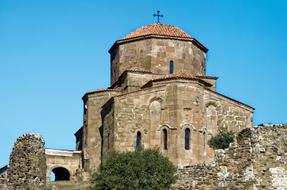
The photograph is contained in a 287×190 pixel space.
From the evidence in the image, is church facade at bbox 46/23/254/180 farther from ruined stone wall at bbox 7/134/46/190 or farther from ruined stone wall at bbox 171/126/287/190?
ruined stone wall at bbox 7/134/46/190

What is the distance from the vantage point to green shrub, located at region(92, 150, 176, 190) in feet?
84.3

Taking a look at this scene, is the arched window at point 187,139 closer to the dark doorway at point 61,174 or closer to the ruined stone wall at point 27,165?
the dark doorway at point 61,174

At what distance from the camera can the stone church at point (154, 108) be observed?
37.3m

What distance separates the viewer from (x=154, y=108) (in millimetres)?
38219

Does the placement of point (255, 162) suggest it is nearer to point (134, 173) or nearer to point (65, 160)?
point (134, 173)

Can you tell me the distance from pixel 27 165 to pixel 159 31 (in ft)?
108

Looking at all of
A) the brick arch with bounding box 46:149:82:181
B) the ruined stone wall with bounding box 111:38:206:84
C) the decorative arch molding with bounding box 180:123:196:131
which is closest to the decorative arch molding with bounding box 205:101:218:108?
the decorative arch molding with bounding box 180:123:196:131

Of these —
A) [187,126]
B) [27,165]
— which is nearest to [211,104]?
[187,126]

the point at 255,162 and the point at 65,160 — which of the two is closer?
the point at 255,162

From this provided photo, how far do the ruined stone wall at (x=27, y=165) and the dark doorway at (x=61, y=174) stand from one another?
31727 mm

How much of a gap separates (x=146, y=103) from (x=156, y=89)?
0.92 m

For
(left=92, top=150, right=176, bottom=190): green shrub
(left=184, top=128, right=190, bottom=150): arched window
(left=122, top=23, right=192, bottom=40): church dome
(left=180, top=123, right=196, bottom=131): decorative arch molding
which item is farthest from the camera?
(left=122, top=23, right=192, bottom=40): church dome

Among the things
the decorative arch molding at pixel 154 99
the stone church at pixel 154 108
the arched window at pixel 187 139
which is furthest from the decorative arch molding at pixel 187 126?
the decorative arch molding at pixel 154 99

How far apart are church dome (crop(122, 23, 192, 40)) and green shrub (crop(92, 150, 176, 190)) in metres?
15.3
